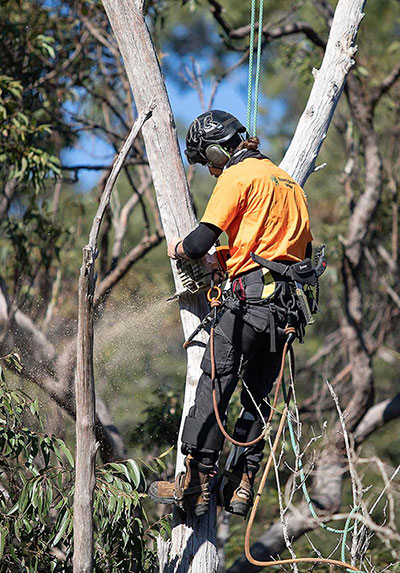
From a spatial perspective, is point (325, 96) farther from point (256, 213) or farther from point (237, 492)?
point (237, 492)

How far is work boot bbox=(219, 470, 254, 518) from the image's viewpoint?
389cm

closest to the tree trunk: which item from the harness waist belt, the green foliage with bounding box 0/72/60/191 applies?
the harness waist belt

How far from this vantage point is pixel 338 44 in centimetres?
458

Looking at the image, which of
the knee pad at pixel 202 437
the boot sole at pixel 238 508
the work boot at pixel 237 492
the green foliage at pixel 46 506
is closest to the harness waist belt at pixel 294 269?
the knee pad at pixel 202 437

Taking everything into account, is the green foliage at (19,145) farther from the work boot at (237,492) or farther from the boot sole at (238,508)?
the boot sole at (238,508)

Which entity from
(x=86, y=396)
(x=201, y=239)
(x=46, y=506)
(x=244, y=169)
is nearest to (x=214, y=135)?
(x=244, y=169)

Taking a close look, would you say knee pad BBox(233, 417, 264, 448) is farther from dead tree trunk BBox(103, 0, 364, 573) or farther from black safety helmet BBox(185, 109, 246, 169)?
black safety helmet BBox(185, 109, 246, 169)

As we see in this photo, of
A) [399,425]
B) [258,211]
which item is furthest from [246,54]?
[399,425]

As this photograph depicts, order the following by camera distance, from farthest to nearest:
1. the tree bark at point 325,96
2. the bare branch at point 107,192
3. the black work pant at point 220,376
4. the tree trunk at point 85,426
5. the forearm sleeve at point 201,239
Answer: the tree bark at point 325,96, the black work pant at point 220,376, the forearm sleeve at point 201,239, the tree trunk at point 85,426, the bare branch at point 107,192

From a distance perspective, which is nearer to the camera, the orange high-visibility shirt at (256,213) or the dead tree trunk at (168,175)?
the orange high-visibility shirt at (256,213)

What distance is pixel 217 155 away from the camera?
3885 millimetres

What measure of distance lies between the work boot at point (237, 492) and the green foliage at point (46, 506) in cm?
51

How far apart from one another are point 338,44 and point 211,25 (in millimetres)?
8957

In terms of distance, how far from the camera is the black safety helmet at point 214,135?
3.87 meters
